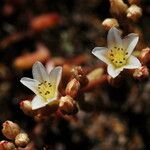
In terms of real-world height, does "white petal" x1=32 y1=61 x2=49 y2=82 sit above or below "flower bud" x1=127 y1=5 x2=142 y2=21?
below

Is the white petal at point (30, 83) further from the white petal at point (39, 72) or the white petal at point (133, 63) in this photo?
the white petal at point (133, 63)

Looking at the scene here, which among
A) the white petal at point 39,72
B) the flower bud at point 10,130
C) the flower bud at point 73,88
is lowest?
the flower bud at point 10,130

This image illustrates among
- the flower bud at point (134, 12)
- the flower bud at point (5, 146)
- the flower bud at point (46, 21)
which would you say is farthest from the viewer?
the flower bud at point (46, 21)

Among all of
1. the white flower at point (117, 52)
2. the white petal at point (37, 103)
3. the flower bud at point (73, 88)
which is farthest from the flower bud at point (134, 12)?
the white petal at point (37, 103)

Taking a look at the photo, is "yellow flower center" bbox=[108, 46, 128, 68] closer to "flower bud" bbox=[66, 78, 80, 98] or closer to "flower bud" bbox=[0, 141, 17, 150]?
"flower bud" bbox=[66, 78, 80, 98]

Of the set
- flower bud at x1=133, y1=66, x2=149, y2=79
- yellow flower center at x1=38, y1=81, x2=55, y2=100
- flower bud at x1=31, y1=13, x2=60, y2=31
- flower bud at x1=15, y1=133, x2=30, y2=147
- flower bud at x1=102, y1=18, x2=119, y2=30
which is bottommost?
flower bud at x1=15, y1=133, x2=30, y2=147

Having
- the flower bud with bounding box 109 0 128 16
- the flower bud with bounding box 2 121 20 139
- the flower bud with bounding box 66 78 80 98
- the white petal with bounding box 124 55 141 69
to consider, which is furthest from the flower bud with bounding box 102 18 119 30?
the flower bud with bounding box 2 121 20 139
